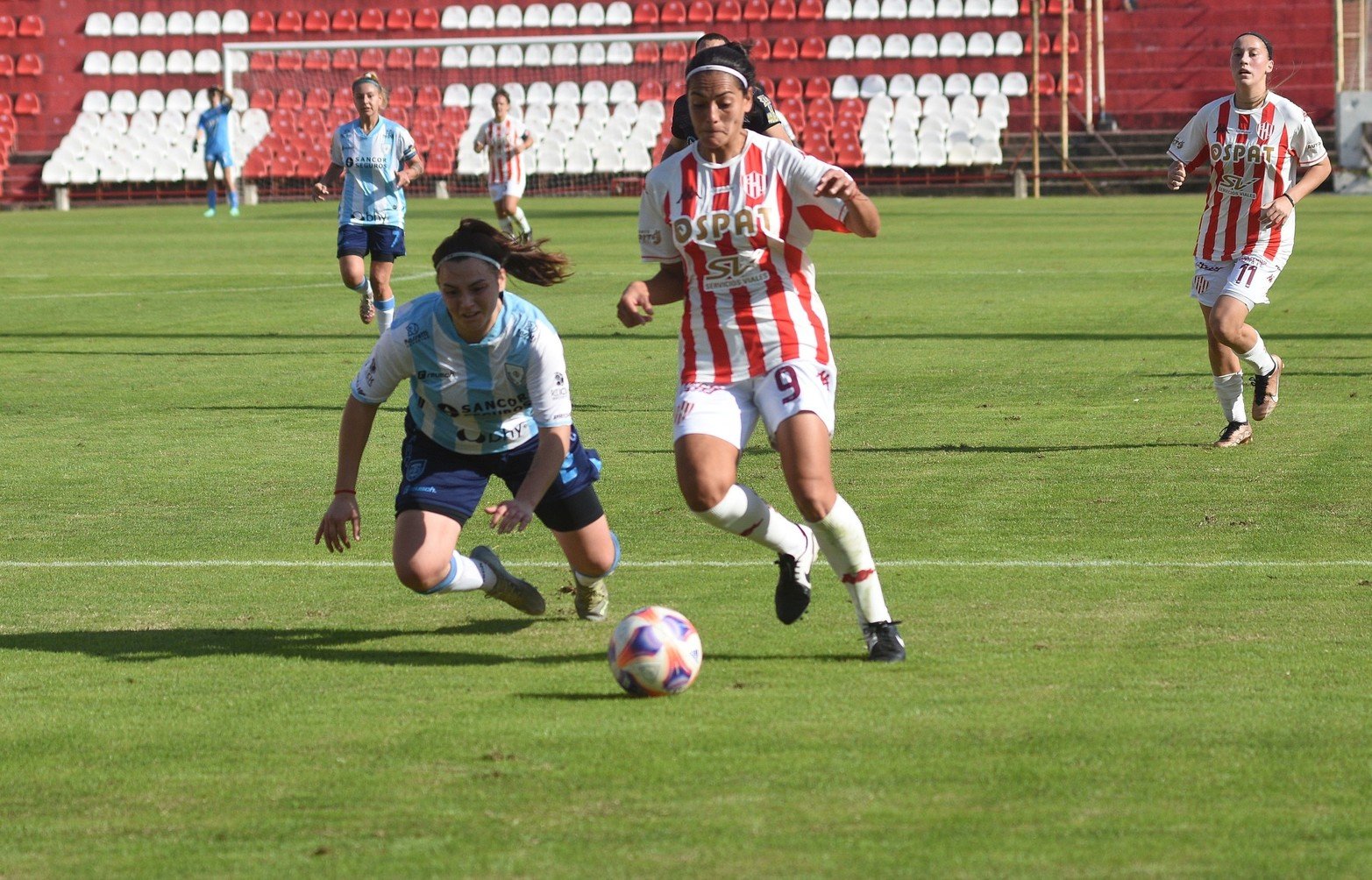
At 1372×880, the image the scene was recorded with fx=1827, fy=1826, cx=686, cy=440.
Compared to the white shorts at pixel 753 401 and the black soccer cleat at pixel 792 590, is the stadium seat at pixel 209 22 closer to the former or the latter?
the white shorts at pixel 753 401

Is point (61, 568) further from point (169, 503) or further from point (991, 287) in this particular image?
point (991, 287)

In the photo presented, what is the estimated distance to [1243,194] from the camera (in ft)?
32.1

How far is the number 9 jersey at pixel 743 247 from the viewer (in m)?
5.78

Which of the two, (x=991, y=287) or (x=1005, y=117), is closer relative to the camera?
(x=991, y=287)

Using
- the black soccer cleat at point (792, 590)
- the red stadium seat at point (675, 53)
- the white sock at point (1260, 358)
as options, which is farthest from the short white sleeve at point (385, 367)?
the red stadium seat at point (675, 53)

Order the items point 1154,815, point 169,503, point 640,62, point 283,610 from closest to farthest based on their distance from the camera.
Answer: point 1154,815, point 283,610, point 169,503, point 640,62

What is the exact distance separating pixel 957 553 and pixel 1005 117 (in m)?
33.5

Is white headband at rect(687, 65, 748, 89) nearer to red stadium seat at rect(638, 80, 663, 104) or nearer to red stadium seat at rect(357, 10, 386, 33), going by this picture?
red stadium seat at rect(638, 80, 663, 104)

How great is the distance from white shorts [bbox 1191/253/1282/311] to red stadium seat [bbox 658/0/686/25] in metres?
34.4

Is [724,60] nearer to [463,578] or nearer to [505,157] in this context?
[463,578]

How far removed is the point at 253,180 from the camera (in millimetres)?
42281

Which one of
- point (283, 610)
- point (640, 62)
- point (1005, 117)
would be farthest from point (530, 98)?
point (283, 610)

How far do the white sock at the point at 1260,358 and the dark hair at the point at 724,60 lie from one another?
4.89 m

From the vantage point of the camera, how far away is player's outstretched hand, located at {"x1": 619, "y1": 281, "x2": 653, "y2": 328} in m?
5.57
